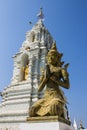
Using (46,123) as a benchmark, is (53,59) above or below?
above

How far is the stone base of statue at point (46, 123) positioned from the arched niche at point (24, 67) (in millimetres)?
17759

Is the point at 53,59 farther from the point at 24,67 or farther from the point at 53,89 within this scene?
the point at 24,67

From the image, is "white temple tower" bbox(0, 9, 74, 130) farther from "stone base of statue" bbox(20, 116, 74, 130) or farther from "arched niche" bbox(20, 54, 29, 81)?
"stone base of statue" bbox(20, 116, 74, 130)

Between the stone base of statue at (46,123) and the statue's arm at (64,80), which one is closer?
the stone base of statue at (46,123)

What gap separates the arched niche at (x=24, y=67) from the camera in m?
23.7

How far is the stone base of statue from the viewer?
203 inches

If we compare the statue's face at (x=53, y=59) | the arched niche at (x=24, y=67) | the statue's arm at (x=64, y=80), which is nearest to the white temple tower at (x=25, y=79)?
the arched niche at (x=24, y=67)

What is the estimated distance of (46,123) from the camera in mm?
5320

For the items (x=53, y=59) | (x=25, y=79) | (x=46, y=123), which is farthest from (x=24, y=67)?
(x=46, y=123)

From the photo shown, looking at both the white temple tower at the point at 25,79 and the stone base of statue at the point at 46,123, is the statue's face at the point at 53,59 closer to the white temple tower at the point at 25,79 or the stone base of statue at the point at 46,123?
the stone base of statue at the point at 46,123

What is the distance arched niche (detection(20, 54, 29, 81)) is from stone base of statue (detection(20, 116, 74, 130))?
17.8m

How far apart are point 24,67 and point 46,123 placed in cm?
1924

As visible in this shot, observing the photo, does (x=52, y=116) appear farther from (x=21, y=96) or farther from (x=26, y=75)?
(x=26, y=75)

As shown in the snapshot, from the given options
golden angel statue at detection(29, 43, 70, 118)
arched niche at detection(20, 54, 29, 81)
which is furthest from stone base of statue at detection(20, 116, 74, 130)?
arched niche at detection(20, 54, 29, 81)
